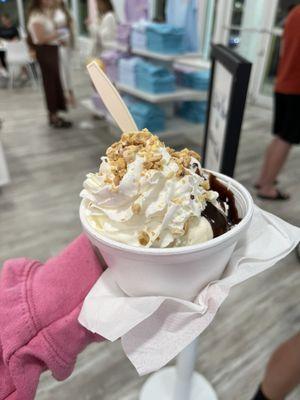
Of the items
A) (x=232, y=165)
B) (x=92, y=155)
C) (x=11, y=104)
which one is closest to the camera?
(x=232, y=165)

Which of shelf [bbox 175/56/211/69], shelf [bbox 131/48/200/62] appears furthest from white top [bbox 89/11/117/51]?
shelf [bbox 175/56/211/69]

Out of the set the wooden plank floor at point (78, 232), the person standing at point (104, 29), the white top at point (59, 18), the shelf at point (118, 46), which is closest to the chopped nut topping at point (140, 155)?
the wooden plank floor at point (78, 232)

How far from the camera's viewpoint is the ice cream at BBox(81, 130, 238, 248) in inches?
22.5

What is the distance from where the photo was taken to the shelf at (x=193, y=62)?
9.39 ft

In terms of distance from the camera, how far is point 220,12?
212 inches

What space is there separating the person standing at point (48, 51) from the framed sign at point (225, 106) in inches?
123

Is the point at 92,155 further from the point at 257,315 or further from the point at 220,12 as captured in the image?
the point at 220,12

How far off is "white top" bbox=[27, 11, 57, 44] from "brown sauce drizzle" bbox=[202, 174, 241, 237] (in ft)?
12.8

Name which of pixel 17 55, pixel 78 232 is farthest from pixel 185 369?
pixel 17 55

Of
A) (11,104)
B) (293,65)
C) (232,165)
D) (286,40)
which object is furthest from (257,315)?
(11,104)

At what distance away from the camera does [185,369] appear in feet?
3.42

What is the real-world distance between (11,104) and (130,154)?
5.38m

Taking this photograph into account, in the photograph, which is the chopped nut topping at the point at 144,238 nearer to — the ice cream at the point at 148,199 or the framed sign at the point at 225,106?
the ice cream at the point at 148,199

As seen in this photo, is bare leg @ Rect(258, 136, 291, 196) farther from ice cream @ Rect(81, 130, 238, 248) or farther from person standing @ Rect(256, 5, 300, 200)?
ice cream @ Rect(81, 130, 238, 248)
